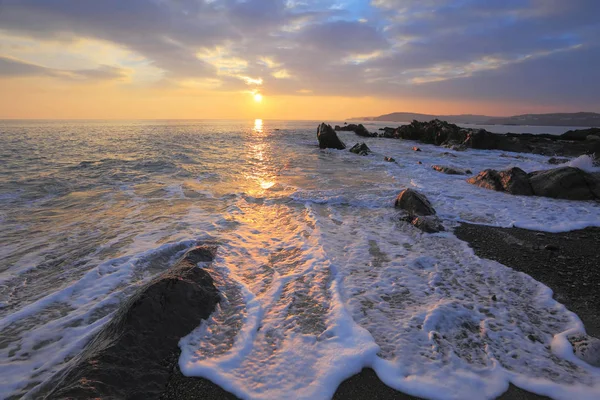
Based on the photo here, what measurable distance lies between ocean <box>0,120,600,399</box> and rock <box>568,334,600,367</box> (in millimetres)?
120

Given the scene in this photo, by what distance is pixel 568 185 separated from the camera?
10719 mm

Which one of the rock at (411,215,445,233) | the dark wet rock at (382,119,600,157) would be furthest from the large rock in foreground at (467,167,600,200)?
the dark wet rock at (382,119,600,157)

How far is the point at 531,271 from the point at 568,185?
26.8 feet

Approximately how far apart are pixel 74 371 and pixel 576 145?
41695 mm

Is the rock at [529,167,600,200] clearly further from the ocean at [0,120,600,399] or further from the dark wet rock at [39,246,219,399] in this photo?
the dark wet rock at [39,246,219,399]

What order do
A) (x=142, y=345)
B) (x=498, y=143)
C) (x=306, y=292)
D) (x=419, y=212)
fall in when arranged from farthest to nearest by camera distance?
(x=498, y=143) → (x=419, y=212) → (x=306, y=292) → (x=142, y=345)

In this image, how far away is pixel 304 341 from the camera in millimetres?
3652

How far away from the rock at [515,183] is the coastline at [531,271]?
399 cm

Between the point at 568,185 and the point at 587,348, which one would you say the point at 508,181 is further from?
the point at 587,348

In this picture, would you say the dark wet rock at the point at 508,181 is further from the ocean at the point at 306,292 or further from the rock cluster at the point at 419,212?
the rock cluster at the point at 419,212

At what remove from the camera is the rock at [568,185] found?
412 inches

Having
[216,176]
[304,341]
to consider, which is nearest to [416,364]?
[304,341]

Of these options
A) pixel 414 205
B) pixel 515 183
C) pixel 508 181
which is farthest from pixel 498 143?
pixel 414 205

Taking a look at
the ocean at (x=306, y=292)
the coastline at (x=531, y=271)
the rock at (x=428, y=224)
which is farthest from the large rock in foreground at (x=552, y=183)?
the rock at (x=428, y=224)
